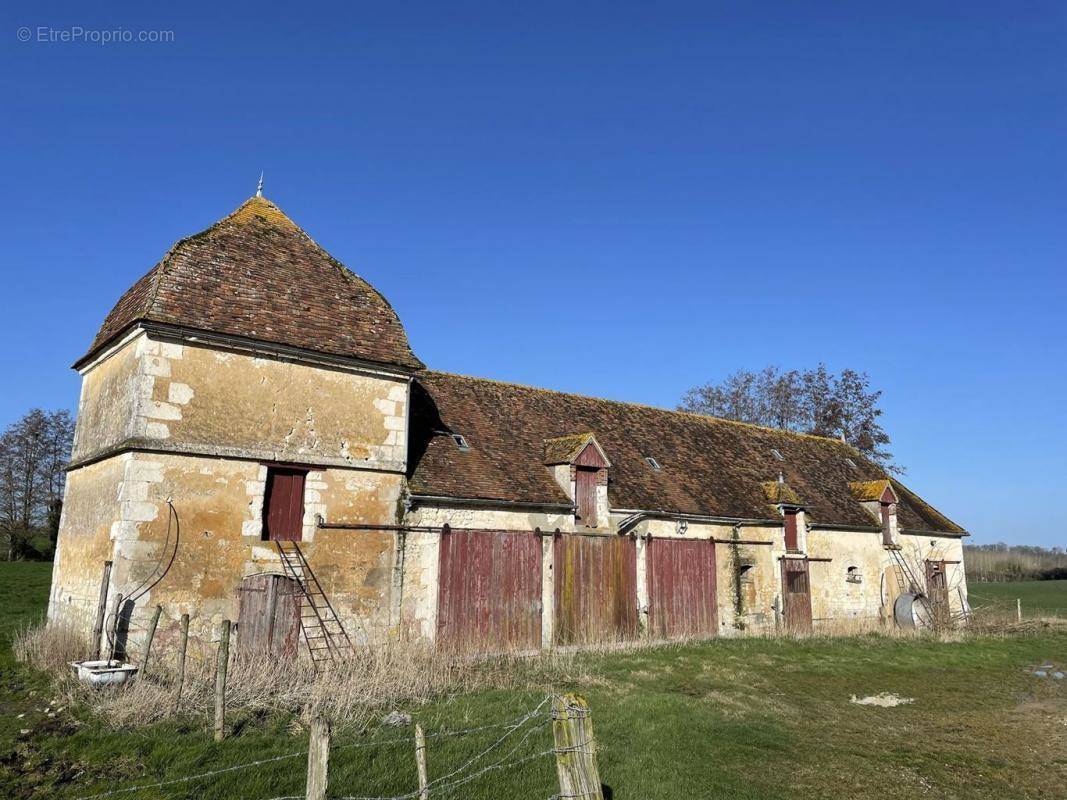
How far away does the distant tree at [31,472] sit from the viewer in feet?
126

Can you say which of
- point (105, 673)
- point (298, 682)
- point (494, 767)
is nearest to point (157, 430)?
point (105, 673)

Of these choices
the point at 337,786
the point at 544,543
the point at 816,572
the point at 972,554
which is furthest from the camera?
the point at 972,554

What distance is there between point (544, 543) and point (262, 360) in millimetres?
7336

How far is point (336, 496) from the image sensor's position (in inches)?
553

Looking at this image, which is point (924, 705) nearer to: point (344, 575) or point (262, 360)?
point (344, 575)

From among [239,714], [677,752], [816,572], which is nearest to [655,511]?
[816,572]

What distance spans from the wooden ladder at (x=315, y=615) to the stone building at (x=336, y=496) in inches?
1.5

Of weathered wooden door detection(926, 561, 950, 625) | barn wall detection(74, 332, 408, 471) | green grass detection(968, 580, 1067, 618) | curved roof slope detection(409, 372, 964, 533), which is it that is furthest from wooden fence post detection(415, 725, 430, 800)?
green grass detection(968, 580, 1067, 618)

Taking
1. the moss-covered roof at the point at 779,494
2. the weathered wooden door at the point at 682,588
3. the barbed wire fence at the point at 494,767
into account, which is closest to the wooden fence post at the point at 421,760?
the barbed wire fence at the point at 494,767

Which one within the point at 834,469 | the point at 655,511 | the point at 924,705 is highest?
the point at 834,469

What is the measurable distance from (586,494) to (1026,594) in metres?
40.4

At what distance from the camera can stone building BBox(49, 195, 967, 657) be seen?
12422 mm

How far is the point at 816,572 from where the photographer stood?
23.0 m

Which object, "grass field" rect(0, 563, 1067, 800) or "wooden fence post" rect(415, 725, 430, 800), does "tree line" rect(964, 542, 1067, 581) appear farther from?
"wooden fence post" rect(415, 725, 430, 800)
